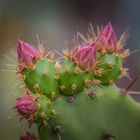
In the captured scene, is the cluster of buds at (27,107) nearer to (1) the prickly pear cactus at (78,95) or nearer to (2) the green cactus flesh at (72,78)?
(1) the prickly pear cactus at (78,95)

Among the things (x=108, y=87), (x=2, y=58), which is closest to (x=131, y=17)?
(x=2, y=58)

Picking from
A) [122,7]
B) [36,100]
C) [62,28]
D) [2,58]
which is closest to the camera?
[36,100]

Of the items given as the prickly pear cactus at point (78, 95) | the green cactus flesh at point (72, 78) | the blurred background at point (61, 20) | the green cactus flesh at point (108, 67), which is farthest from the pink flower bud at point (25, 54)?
the blurred background at point (61, 20)

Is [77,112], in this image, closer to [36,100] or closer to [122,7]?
[36,100]

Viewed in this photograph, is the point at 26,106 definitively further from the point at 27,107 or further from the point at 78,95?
the point at 78,95

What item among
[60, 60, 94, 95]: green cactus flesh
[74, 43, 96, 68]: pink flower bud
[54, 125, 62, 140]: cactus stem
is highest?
[74, 43, 96, 68]: pink flower bud

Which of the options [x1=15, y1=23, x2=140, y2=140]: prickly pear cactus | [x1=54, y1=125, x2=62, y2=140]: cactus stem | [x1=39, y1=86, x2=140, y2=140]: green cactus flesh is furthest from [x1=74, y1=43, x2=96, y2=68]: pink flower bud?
[x1=54, y1=125, x2=62, y2=140]: cactus stem

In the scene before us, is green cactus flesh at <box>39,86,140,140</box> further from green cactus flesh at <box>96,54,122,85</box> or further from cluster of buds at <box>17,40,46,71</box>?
cluster of buds at <box>17,40,46,71</box>
